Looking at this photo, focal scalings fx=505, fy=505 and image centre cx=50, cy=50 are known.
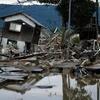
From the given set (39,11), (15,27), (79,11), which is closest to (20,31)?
(15,27)

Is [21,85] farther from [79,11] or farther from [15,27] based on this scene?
[79,11]

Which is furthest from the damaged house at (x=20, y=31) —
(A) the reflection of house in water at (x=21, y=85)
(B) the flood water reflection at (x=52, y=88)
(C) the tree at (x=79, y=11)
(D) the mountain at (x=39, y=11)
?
(D) the mountain at (x=39, y=11)

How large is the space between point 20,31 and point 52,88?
13086 millimetres

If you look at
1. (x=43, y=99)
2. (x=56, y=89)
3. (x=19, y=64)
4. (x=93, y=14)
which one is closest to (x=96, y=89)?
(x=56, y=89)

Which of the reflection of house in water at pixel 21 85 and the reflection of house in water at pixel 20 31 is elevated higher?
the reflection of house in water at pixel 20 31

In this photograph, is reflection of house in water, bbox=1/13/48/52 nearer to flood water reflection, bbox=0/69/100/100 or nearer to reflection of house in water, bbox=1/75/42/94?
flood water reflection, bbox=0/69/100/100

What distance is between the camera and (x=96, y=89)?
1517cm

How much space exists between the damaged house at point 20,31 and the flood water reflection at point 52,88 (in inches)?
349

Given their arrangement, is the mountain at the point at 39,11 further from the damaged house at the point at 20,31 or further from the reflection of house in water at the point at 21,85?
the reflection of house in water at the point at 21,85

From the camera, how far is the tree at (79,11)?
3450cm

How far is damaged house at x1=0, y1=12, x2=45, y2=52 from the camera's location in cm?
2805

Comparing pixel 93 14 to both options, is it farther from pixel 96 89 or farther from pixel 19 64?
pixel 96 89

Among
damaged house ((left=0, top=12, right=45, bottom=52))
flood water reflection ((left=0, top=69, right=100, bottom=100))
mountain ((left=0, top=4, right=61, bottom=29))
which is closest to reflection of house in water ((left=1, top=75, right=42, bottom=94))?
flood water reflection ((left=0, top=69, right=100, bottom=100))

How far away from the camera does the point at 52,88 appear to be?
15.5 metres
